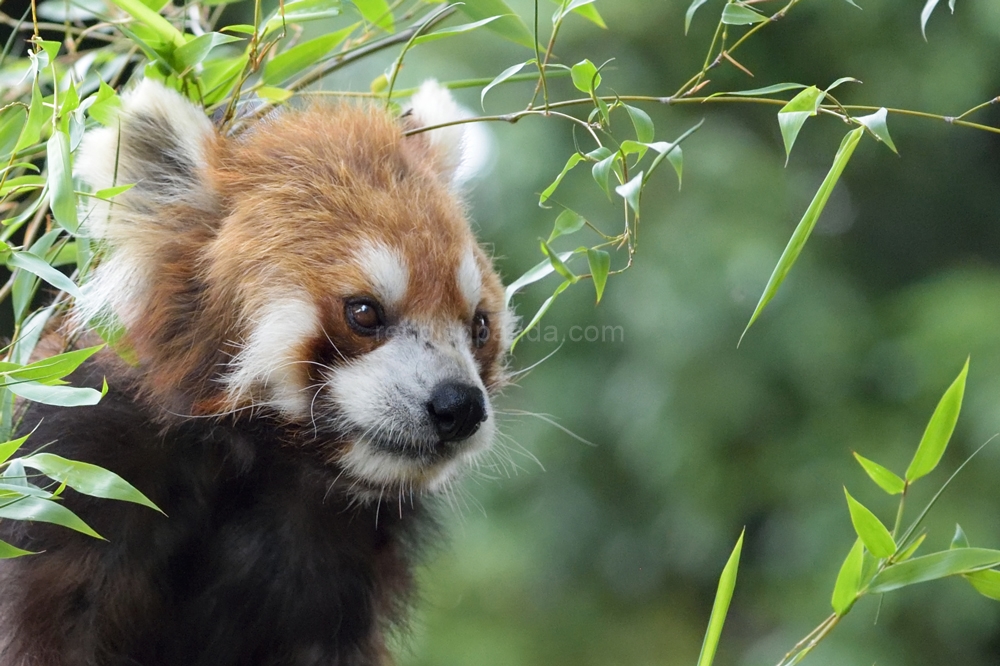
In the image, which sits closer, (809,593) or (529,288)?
(809,593)

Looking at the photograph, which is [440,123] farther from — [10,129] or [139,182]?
[10,129]

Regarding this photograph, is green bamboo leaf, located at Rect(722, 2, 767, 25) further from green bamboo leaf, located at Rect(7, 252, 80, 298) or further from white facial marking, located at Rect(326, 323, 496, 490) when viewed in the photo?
green bamboo leaf, located at Rect(7, 252, 80, 298)

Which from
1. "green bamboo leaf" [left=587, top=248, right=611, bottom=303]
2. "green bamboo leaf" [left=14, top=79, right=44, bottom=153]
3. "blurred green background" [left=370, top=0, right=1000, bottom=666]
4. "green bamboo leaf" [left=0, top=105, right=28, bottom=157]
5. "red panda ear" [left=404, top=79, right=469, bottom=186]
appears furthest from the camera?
"blurred green background" [left=370, top=0, right=1000, bottom=666]

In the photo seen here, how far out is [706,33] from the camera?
13.4 ft

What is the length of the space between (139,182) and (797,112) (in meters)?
1.25

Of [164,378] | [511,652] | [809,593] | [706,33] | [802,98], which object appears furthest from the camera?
[511,652]

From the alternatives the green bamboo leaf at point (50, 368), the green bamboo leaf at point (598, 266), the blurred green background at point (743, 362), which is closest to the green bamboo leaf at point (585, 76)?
the green bamboo leaf at point (598, 266)

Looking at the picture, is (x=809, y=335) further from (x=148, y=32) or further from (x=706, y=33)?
(x=148, y=32)

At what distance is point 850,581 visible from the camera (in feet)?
5.07

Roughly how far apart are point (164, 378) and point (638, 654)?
3.03 metres

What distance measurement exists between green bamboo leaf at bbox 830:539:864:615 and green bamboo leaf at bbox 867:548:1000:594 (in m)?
0.02

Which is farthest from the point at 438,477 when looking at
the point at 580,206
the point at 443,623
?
the point at 443,623

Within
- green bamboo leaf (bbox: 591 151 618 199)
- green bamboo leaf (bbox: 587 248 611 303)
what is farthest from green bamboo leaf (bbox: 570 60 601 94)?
green bamboo leaf (bbox: 587 248 611 303)

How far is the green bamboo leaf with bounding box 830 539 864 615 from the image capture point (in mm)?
1536
